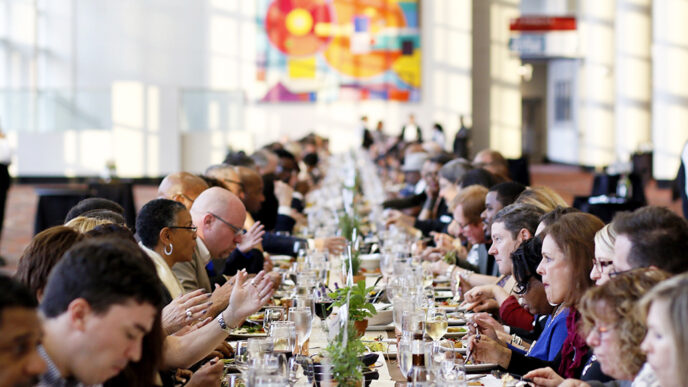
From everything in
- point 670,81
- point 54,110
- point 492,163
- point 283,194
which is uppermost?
point 670,81

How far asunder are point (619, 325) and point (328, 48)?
18923mm

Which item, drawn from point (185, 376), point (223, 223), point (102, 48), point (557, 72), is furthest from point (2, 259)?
point (557, 72)

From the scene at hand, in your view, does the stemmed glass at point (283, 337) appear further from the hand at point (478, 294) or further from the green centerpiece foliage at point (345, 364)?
the hand at point (478, 294)

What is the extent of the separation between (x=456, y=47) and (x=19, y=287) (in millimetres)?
20337

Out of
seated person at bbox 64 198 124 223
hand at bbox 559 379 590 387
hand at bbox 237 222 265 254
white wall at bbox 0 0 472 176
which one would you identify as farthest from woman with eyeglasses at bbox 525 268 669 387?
white wall at bbox 0 0 472 176

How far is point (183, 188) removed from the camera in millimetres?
4594

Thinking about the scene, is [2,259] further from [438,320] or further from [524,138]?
[524,138]

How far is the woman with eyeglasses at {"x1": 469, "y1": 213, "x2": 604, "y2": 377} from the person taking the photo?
8.91 ft

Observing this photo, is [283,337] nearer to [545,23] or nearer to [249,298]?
[249,298]

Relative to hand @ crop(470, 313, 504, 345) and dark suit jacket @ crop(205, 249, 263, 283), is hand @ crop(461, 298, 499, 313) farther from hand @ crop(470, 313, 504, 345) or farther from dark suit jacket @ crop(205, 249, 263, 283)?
dark suit jacket @ crop(205, 249, 263, 283)

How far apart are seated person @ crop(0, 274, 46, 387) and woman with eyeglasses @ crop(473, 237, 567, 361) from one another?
5.74 ft

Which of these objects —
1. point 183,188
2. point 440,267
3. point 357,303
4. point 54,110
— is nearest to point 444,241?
point 440,267

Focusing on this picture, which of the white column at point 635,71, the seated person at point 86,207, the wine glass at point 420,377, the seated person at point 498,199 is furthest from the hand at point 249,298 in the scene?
the white column at point 635,71

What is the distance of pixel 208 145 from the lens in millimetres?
18125
